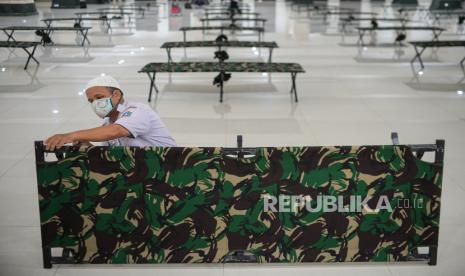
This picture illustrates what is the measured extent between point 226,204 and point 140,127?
733 mm

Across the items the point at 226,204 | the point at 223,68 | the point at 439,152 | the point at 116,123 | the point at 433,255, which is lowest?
the point at 433,255

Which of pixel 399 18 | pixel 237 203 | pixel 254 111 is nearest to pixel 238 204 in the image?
pixel 237 203

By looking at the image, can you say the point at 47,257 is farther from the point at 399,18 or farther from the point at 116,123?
the point at 399,18

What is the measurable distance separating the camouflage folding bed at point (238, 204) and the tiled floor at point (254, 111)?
0.16m

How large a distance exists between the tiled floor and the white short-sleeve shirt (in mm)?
797

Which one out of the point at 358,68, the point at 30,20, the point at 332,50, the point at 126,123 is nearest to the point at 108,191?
the point at 126,123

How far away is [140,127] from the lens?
145 inches

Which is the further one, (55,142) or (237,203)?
(237,203)

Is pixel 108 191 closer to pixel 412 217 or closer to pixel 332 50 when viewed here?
pixel 412 217

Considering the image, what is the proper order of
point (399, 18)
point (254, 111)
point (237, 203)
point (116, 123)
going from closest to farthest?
point (237, 203) → point (116, 123) → point (254, 111) → point (399, 18)

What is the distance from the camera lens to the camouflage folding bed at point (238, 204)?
3381mm

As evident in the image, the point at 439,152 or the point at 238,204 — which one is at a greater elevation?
the point at 439,152

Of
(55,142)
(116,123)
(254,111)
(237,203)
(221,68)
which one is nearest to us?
(55,142)

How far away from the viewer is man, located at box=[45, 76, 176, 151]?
353 cm
